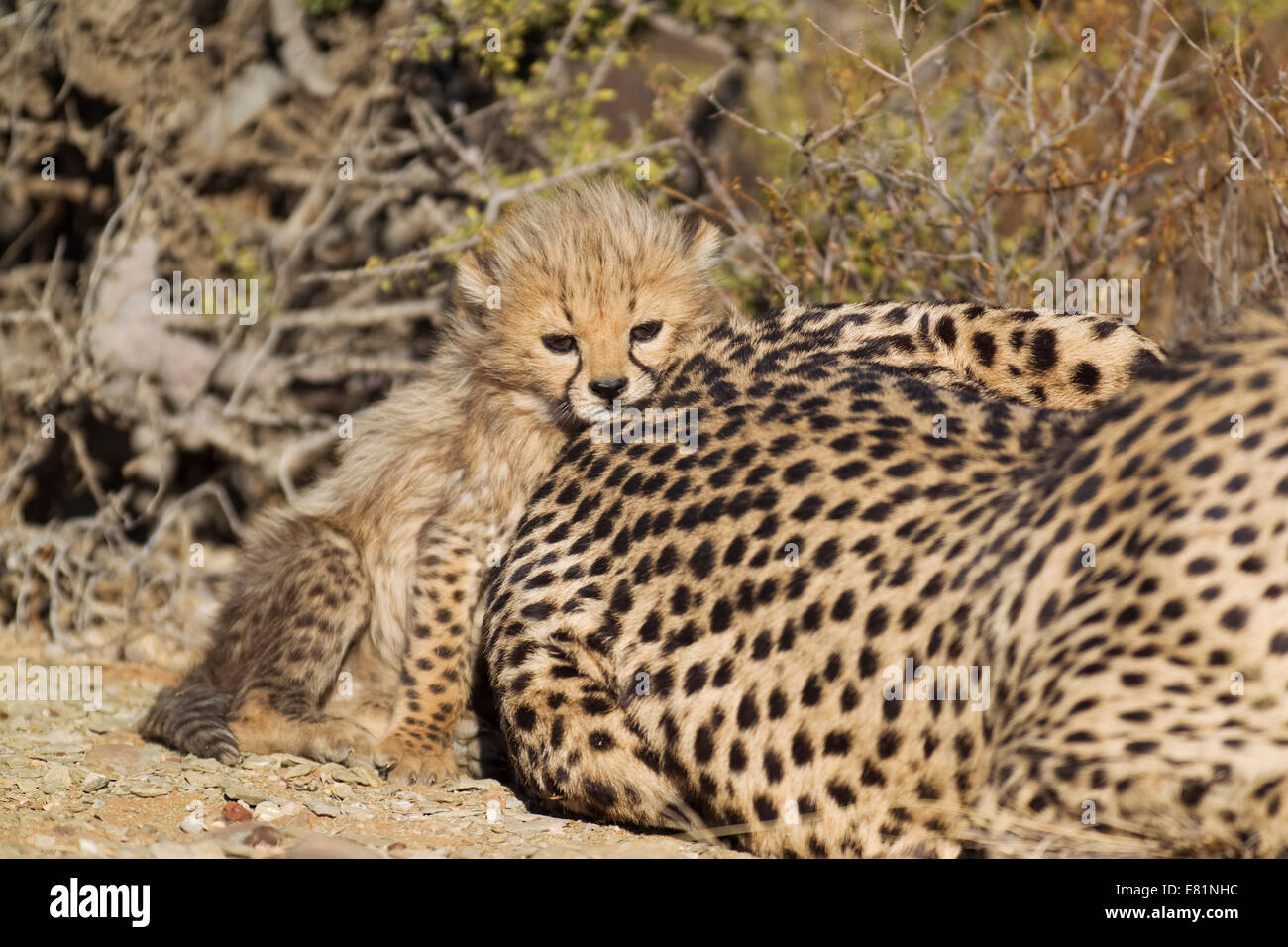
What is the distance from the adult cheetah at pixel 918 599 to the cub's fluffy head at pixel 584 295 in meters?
0.50

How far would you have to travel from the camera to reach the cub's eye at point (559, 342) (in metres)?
4.37

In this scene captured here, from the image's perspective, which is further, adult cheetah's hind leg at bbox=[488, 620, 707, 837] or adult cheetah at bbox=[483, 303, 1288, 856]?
adult cheetah's hind leg at bbox=[488, 620, 707, 837]

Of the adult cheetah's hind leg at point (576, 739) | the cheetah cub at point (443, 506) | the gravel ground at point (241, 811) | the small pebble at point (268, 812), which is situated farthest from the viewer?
the cheetah cub at point (443, 506)

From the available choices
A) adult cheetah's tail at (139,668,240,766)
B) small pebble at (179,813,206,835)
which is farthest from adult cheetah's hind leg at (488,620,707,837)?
adult cheetah's tail at (139,668,240,766)

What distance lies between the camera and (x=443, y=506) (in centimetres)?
433

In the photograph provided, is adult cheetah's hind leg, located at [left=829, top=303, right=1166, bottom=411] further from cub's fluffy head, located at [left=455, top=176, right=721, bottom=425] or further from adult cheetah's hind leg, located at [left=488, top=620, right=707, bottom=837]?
adult cheetah's hind leg, located at [left=488, top=620, right=707, bottom=837]

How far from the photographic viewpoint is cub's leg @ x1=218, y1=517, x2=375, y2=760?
3951 millimetres

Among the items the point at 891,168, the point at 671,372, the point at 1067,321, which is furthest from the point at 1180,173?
the point at 671,372

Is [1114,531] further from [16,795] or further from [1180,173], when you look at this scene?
[1180,173]

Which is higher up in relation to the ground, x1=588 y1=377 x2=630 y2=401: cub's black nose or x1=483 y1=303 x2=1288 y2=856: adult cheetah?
x1=588 y1=377 x2=630 y2=401: cub's black nose

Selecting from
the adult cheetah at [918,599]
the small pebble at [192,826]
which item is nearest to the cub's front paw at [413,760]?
the adult cheetah at [918,599]

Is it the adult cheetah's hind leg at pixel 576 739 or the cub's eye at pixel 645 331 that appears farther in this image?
the cub's eye at pixel 645 331

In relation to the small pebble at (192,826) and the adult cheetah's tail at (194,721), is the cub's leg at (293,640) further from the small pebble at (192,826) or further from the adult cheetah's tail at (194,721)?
the small pebble at (192,826)

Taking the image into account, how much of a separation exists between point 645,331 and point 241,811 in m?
1.74
